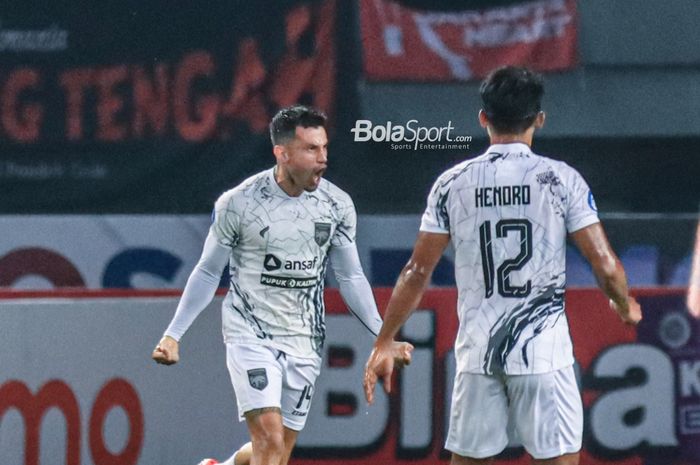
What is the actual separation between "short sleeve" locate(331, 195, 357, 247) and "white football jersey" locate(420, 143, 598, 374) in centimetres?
155

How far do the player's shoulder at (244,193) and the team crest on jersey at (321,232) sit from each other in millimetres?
287

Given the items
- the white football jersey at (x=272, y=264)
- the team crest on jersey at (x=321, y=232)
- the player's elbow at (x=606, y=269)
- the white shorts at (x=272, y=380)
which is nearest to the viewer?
the player's elbow at (x=606, y=269)

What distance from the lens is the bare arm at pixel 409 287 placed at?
544 centimetres

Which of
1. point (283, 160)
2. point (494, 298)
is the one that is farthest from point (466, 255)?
point (283, 160)

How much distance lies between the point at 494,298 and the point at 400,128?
2489mm

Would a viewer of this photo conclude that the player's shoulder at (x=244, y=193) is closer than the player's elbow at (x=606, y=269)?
No

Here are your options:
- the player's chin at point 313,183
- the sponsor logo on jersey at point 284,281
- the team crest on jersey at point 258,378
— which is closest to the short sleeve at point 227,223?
the sponsor logo on jersey at point 284,281

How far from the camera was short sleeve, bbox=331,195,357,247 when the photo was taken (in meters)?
6.95

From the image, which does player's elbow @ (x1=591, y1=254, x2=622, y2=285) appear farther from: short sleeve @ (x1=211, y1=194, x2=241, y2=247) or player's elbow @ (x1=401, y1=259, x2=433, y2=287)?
short sleeve @ (x1=211, y1=194, x2=241, y2=247)

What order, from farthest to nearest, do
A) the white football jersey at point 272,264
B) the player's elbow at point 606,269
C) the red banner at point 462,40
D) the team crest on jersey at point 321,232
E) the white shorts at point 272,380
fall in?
the red banner at point 462,40
the team crest on jersey at point 321,232
the white football jersey at point 272,264
the white shorts at point 272,380
the player's elbow at point 606,269

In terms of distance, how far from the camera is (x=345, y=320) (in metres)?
7.88

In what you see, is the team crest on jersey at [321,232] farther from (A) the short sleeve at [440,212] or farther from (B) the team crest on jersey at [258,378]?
(A) the short sleeve at [440,212]

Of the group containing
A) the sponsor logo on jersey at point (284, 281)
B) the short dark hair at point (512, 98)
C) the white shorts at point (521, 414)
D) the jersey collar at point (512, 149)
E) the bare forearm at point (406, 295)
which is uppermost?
the short dark hair at point (512, 98)

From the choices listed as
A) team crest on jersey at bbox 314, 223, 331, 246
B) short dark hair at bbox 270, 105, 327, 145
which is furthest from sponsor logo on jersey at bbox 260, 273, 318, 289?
short dark hair at bbox 270, 105, 327, 145
